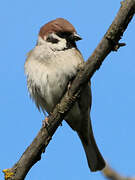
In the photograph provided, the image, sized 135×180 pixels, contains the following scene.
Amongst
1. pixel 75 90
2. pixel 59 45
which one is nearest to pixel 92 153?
pixel 59 45

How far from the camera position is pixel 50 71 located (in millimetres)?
3811

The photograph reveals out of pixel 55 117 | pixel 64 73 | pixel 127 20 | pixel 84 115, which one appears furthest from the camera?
pixel 84 115

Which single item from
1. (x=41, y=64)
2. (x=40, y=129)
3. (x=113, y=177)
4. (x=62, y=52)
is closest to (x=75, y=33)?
(x=62, y=52)

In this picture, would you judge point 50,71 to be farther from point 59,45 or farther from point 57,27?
point 57,27

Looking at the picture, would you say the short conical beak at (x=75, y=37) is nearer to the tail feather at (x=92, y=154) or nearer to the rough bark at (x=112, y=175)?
the tail feather at (x=92, y=154)

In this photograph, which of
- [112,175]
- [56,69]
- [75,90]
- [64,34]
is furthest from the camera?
[64,34]

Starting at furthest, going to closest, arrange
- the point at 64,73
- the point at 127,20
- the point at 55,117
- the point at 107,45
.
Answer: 1. the point at 64,73
2. the point at 55,117
3. the point at 107,45
4. the point at 127,20

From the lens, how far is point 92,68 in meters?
2.80

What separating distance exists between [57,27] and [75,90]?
1.51m

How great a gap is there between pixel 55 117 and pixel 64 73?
26.7 inches

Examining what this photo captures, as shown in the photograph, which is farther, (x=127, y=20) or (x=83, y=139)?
(x=83, y=139)

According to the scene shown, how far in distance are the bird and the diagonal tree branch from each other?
595 millimetres

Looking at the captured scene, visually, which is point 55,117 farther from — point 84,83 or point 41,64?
point 41,64

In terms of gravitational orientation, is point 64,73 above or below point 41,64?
below
